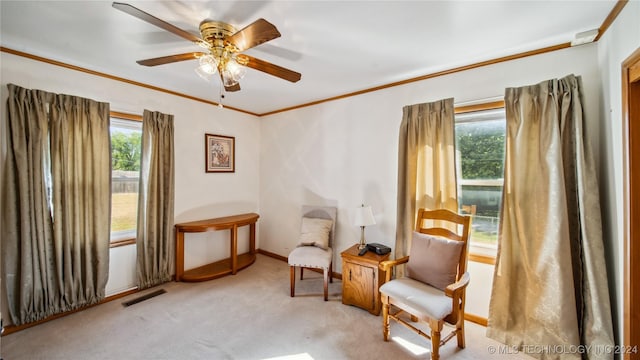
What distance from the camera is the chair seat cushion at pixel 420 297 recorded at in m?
1.75

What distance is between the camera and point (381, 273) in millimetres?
2447

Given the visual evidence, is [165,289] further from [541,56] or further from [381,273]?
[541,56]


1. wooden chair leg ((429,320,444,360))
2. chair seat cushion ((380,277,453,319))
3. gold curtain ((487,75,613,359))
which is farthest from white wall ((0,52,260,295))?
gold curtain ((487,75,613,359))

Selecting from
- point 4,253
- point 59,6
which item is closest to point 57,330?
point 4,253

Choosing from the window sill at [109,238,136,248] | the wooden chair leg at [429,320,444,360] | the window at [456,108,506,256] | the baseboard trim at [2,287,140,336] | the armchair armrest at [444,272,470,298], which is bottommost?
the baseboard trim at [2,287,140,336]

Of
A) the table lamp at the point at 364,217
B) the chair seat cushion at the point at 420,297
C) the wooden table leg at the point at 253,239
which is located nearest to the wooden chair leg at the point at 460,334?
the chair seat cushion at the point at 420,297

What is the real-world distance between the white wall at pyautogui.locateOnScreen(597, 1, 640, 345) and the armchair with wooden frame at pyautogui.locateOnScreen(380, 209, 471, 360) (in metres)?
0.84

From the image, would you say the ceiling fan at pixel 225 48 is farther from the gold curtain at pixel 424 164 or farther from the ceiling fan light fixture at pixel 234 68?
the gold curtain at pixel 424 164

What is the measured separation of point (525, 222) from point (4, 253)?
14.3ft

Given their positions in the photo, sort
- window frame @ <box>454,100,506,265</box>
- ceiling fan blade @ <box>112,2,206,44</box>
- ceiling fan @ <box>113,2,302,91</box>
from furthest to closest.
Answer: window frame @ <box>454,100,506,265</box>, ceiling fan @ <box>113,2,302,91</box>, ceiling fan blade @ <box>112,2,206,44</box>

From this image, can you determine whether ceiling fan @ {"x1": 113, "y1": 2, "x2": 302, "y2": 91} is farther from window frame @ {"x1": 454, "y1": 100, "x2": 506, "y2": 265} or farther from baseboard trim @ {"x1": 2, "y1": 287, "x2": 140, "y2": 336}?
baseboard trim @ {"x1": 2, "y1": 287, "x2": 140, "y2": 336}

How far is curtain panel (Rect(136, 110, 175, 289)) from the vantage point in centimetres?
287

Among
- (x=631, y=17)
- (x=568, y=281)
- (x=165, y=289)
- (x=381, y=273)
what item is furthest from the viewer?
(x=165, y=289)

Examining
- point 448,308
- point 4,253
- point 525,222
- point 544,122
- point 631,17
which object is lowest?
point 448,308
